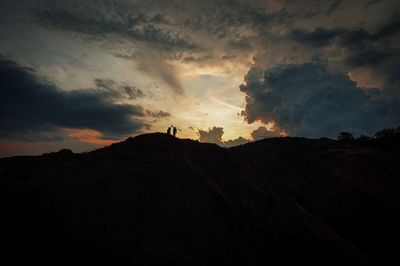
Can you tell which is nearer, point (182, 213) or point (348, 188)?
point (182, 213)

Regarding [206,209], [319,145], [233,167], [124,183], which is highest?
[319,145]

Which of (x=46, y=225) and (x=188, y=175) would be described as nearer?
(x=46, y=225)

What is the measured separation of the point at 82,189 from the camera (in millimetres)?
18812

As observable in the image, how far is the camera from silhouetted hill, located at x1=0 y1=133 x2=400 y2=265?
14.8 m

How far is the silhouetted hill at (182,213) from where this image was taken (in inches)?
583

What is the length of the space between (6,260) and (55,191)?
575 centimetres

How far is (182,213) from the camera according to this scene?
18.8m

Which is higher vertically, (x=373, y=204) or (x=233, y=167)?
(x=233, y=167)

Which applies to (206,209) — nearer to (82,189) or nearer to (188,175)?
(188,175)

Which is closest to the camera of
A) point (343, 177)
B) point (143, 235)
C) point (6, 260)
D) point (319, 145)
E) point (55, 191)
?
point (6, 260)

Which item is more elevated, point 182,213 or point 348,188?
point 348,188

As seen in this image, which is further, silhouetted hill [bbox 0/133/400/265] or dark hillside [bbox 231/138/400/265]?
dark hillside [bbox 231/138/400/265]

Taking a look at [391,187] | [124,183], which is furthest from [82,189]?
[391,187]

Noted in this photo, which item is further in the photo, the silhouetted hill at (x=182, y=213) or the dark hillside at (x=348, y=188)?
the dark hillside at (x=348, y=188)
